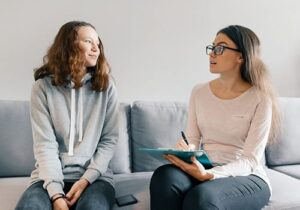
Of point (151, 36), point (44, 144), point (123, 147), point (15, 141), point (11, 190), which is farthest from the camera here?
point (151, 36)

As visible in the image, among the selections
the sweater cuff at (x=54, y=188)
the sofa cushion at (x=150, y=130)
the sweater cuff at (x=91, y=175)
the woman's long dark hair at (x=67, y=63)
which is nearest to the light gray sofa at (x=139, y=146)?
the sofa cushion at (x=150, y=130)

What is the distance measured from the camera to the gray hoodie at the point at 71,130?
1.32 meters

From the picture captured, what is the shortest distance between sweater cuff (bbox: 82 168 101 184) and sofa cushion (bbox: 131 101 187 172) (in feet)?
1.55

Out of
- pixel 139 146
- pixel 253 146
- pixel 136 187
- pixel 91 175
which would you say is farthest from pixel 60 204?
pixel 253 146

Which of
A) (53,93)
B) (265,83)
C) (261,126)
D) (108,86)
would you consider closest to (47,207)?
(53,93)

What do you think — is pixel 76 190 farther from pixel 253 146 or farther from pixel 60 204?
pixel 253 146

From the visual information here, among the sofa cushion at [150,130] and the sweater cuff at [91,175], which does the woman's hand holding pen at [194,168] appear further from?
the sofa cushion at [150,130]

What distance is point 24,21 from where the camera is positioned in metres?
1.82

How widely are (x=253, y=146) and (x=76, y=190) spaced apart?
2.44ft

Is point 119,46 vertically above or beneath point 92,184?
above

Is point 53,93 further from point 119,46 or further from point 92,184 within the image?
point 119,46

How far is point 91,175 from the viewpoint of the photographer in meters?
1.30

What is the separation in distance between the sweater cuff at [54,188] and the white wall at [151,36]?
2.79ft

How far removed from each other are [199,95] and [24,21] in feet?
3.62
